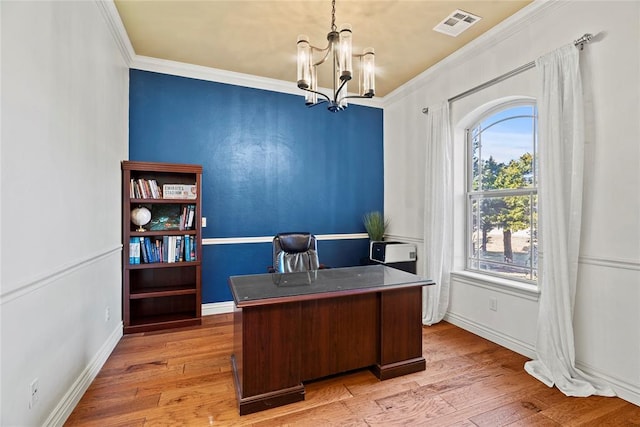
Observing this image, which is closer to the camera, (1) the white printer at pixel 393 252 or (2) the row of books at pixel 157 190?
(2) the row of books at pixel 157 190

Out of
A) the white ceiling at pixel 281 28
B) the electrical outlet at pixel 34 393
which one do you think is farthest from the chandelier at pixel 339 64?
the electrical outlet at pixel 34 393

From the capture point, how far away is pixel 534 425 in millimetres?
1733

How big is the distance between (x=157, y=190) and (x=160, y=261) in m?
0.76

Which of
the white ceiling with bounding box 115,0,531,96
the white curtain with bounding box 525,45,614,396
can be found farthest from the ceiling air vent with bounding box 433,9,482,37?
the white curtain with bounding box 525,45,614,396

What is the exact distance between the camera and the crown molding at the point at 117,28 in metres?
2.33

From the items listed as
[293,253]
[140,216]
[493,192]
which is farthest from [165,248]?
[493,192]

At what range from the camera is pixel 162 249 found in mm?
3217

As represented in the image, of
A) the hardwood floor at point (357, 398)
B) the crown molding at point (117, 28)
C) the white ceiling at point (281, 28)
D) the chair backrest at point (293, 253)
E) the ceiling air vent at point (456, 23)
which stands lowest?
the hardwood floor at point (357, 398)

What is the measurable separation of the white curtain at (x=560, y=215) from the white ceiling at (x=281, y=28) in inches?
30.8

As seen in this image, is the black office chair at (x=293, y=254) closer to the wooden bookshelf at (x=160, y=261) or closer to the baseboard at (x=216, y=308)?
the wooden bookshelf at (x=160, y=261)

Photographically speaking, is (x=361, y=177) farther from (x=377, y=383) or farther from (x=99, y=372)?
(x=99, y=372)

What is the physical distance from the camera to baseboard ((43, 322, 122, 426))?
5.46 feet

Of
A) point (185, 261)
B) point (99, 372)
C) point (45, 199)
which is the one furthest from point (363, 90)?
point (99, 372)

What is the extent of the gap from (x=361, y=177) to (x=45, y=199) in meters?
3.53
